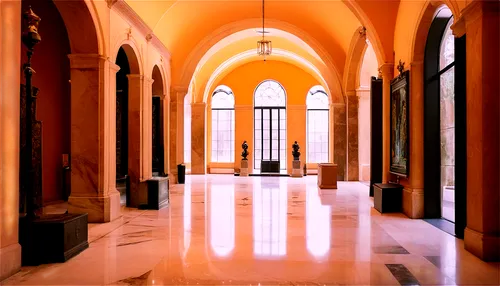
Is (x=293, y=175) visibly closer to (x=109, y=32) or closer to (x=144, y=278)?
(x=109, y=32)

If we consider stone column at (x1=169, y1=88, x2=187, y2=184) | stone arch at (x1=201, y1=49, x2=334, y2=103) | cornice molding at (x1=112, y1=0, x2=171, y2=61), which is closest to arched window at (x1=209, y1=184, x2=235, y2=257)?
stone column at (x1=169, y1=88, x2=187, y2=184)

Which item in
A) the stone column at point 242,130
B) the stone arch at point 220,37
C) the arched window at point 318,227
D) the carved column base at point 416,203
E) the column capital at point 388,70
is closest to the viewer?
the arched window at point 318,227

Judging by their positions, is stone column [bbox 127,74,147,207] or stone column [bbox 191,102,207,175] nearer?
stone column [bbox 127,74,147,207]

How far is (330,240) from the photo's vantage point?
6.21 meters

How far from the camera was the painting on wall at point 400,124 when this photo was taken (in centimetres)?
851

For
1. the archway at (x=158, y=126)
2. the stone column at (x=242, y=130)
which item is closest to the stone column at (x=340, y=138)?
the archway at (x=158, y=126)

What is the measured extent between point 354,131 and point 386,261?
457 inches

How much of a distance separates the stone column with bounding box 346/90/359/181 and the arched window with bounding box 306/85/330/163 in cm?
744

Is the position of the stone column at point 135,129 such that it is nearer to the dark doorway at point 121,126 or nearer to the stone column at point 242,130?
the dark doorway at point 121,126

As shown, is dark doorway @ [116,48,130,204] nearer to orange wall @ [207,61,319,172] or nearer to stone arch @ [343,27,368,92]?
stone arch @ [343,27,368,92]

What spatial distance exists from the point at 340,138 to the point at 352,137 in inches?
28.8

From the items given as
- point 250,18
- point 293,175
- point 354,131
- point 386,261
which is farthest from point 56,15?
point 293,175

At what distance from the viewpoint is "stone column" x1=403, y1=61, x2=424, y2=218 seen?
8172 millimetres

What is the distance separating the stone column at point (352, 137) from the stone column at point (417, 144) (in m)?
7.91
